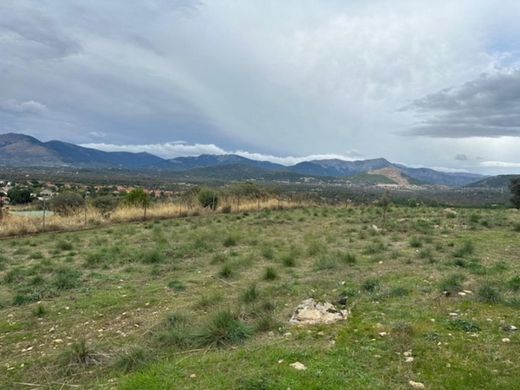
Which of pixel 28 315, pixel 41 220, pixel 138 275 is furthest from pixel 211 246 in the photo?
pixel 41 220

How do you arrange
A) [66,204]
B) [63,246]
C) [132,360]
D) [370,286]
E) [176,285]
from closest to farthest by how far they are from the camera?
[132,360] < [370,286] < [176,285] < [63,246] < [66,204]

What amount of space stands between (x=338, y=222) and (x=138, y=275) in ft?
35.1

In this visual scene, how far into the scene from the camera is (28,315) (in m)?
6.66

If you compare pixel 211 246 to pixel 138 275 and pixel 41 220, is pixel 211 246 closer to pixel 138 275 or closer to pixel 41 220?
pixel 138 275

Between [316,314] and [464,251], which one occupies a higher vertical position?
[464,251]

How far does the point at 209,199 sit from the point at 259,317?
19.1 meters

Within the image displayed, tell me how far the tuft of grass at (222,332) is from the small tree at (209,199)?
59.9 feet

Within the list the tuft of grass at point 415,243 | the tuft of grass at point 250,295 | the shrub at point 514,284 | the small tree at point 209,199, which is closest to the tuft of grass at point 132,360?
the tuft of grass at point 250,295

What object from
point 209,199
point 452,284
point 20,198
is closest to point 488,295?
point 452,284

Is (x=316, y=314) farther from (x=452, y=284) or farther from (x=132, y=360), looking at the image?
(x=452, y=284)

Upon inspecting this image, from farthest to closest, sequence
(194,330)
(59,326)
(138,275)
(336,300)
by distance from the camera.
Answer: (138,275) → (336,300) → (59,326) → (194,330)

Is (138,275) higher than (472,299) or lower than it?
lower

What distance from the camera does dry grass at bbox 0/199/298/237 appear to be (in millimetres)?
16375

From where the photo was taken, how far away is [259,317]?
18.9 feet
